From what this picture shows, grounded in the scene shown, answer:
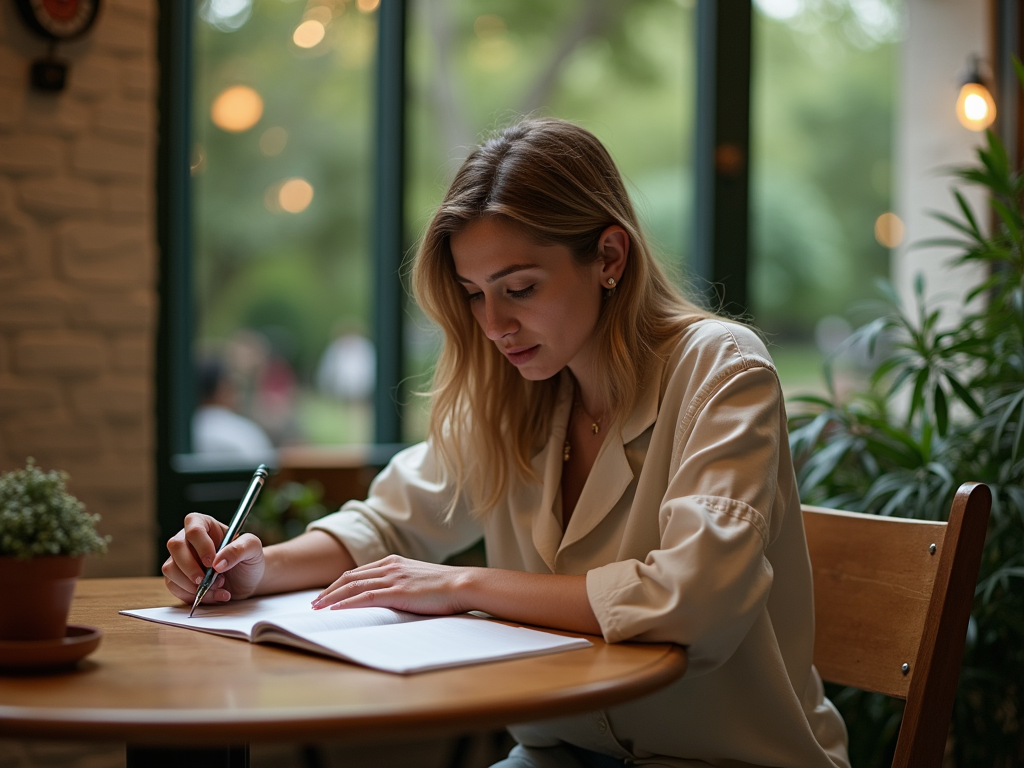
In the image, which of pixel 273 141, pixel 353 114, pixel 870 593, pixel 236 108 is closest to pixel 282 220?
pixel 273 141

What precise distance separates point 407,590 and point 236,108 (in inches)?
111

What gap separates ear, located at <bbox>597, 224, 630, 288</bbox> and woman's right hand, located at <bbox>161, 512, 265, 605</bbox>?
0.65m

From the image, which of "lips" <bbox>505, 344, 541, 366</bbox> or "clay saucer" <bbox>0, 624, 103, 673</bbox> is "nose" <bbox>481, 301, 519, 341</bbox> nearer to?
"lips" <bbox>505, 344, 541, 366</bbox>

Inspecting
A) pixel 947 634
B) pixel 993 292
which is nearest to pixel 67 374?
pixel 947 634

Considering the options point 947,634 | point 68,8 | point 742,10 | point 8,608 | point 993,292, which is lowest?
point 947,634

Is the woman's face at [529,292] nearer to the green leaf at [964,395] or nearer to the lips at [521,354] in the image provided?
the lips at [521,354]

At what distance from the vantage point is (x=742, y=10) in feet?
12.4

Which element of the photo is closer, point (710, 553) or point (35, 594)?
point (35, 594)

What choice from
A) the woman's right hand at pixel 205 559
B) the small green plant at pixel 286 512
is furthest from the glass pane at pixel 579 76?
the woman's right hand at pixel 205 559

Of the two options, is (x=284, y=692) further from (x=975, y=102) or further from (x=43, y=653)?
(x=975, y=102)

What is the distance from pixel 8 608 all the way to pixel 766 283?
541cm

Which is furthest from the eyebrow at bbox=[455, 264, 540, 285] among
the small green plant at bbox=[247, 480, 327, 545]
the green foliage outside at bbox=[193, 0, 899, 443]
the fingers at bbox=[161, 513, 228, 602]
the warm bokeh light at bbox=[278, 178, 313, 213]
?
the warm bokeh light at bbox=[278, 178, 313, 213]

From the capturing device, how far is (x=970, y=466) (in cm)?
236

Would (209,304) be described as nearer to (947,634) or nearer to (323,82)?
(323,82)
